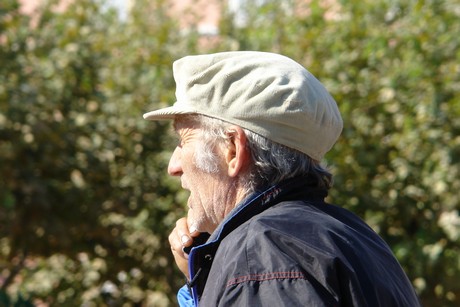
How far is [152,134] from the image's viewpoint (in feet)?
20.1

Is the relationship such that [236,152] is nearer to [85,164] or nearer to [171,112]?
[171,112]

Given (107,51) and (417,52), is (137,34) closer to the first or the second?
(107,51)

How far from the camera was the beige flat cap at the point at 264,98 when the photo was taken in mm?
1974

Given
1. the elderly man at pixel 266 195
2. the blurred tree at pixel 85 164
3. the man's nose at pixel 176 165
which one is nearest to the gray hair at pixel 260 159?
the elderly man at pixel 266 195

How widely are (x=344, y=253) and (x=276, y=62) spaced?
19.7 inches

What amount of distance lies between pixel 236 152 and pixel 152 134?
4.13 metres

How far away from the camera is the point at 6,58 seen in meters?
5.75

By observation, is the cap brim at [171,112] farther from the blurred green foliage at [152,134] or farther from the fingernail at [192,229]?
the blurred green foliage at [152,134]

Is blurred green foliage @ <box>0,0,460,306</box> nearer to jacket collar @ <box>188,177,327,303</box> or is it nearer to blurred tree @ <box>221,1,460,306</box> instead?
blurred tree @ <box>221,1,460,306</box>

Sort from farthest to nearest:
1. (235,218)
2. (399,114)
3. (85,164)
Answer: (85,164) → (399,114) → (235,218)

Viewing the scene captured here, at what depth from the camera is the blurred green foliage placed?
16.7ft

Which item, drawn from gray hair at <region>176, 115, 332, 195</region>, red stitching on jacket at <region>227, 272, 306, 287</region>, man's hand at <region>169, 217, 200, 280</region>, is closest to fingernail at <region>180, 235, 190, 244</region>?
man's hand at <region>169, 217, 200, 280</region>

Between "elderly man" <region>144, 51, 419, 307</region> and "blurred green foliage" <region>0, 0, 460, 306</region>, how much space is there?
3005mm

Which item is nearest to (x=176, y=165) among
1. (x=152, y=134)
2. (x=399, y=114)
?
(x=399, y=114)
